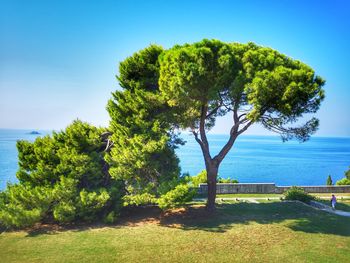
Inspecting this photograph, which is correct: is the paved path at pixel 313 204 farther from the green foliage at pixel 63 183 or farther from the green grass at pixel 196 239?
the green foliage at pixel 63 183

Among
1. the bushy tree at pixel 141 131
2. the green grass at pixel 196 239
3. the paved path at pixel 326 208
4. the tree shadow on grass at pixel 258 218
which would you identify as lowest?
the green grass at pixel 196 239

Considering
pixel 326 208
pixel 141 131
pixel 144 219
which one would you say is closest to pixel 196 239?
pixel 144 219

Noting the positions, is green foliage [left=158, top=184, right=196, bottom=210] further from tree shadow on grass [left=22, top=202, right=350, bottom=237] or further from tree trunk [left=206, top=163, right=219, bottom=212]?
tree trunk [left=206, top=163, right=219, bottom=212]

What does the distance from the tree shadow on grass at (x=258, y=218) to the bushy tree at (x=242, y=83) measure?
1611 millimetres

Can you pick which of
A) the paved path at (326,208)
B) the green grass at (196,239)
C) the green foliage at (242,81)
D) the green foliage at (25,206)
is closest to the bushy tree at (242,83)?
the green foliage at (242,81)

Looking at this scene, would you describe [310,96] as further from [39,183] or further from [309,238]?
[39,183]

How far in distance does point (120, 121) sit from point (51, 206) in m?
7.41

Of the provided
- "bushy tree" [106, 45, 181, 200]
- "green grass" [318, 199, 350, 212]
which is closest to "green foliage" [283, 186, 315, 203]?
"green grass" [318, 199, 350, 212]

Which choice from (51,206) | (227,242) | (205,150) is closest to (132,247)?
(227,242)

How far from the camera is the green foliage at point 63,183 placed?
1872cm

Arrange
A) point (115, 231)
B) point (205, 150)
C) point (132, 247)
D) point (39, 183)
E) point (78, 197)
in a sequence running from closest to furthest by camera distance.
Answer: point (132, 247), point (115, 231), point (78, 197), point (39, 183), point (205, 150)

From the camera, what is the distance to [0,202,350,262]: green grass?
555 inches

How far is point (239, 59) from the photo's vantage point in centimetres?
1958

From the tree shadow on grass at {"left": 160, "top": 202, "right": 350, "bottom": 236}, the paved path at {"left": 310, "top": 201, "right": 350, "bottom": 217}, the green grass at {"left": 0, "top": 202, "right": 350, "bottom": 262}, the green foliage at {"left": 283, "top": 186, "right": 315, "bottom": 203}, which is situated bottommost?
the green grass at {"left": 0, "top": 202, "right": 350, "bottom": 262}
